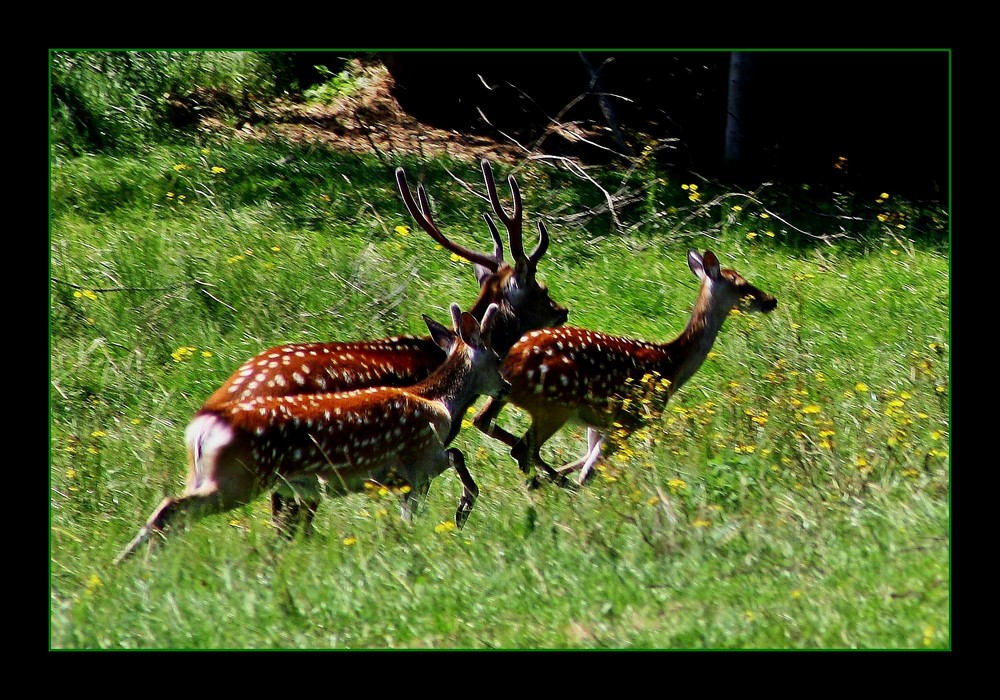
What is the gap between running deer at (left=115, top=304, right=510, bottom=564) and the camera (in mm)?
5902

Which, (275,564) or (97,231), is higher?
(275,564)

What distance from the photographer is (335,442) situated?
620 centimetres

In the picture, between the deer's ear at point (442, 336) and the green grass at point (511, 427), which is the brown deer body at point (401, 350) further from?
the green grass at point (511, 427)

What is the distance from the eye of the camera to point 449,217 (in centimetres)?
1102

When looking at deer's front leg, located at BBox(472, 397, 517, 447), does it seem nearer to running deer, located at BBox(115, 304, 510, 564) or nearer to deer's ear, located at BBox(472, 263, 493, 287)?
running deer, located at BBox(115, 304, 510, 564)

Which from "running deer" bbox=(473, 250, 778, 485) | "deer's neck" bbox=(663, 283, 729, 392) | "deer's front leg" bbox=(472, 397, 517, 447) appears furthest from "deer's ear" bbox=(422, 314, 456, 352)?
"deer's neck" bbox=(663, 283, 729, 392)

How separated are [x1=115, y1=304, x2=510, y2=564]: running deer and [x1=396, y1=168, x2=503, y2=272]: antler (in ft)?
2.80

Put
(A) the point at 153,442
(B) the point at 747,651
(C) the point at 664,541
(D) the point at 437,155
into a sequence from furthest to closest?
1. (D) the point at 437,155
2. (A) the point at 153,442
3. (C) the point at 664,541
4. (B) the point at 747,651

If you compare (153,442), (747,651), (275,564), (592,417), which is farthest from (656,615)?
(153,442)

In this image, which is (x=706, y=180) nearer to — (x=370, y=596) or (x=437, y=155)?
(x=437, y=155)

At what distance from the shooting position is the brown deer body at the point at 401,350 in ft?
21.4

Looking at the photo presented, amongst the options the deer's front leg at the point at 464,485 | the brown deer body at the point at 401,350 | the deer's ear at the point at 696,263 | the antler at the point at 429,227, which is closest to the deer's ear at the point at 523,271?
the brown deer body at the point at 401,350

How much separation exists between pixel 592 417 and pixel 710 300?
50.8 inches

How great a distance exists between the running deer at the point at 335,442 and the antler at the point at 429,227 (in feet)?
2.80
